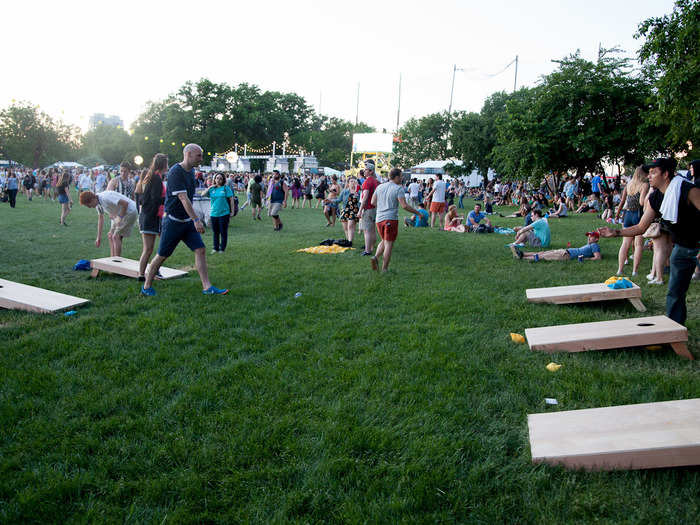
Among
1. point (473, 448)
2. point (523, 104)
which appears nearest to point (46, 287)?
point (473, 448)

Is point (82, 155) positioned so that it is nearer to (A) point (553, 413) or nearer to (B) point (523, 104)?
(B) point (523, 104)

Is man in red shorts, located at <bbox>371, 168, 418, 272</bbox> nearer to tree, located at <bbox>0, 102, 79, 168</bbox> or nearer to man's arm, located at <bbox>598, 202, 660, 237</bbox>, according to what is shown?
man's arm, located at <bbox>598, 202, 660, 237</bbox>

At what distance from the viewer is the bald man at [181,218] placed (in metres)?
6.32

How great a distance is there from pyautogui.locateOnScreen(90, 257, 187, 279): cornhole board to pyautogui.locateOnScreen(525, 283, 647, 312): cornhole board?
5.77 meters

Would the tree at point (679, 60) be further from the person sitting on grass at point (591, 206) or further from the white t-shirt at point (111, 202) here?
the white t-shirt at point (111, 202)

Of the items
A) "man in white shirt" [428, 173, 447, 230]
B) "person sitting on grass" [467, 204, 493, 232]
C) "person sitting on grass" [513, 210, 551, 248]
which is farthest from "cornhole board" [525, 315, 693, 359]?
"man in white shirt" [428, 173, 447, 230]

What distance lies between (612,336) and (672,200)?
1.38m

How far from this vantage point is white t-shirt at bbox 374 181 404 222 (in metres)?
8.27

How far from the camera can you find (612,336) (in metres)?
4.49

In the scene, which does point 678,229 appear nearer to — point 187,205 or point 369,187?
point 187,205

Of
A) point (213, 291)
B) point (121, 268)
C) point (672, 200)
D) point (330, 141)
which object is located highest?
point (330, 141)

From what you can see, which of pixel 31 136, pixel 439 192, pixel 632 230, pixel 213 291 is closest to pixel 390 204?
pixel 213 291

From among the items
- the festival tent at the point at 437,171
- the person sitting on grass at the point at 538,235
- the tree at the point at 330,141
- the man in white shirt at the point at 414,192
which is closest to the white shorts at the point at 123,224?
the person sitting on grass at the point at 538,235

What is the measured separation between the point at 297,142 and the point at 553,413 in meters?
73.0
